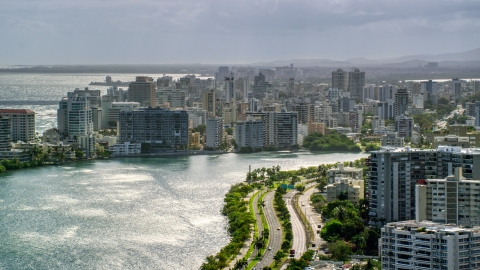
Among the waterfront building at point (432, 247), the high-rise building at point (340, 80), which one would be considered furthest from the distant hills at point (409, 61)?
the waterfront building at point (432, 247)

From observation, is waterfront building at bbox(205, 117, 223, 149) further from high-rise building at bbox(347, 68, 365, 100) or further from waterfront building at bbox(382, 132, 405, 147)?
high-rise building at bbox(347, 68, 365, 100)

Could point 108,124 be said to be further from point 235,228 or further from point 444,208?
point 444,208

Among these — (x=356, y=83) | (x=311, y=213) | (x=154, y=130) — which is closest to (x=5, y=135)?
(x=154, y=130)

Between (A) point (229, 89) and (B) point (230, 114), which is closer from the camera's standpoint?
(B) point (230, 114)

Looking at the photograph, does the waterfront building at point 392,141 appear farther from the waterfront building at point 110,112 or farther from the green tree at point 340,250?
the green tree at point 340,250

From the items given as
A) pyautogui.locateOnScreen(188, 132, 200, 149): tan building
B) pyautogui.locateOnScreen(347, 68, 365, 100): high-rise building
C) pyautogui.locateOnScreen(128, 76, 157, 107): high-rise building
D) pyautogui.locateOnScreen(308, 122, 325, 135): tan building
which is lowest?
pyautogui.locateOnScreen(188, 132, 200, 149): tan building

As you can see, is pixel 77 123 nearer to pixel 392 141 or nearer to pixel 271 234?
pixel 392 141

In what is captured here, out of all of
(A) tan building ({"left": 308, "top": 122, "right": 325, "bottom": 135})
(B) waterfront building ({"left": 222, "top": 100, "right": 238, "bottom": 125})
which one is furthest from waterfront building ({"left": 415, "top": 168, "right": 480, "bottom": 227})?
(B) waterfront building ({"left": 222, "top": 100, "right": 238, "bottom": 125})
